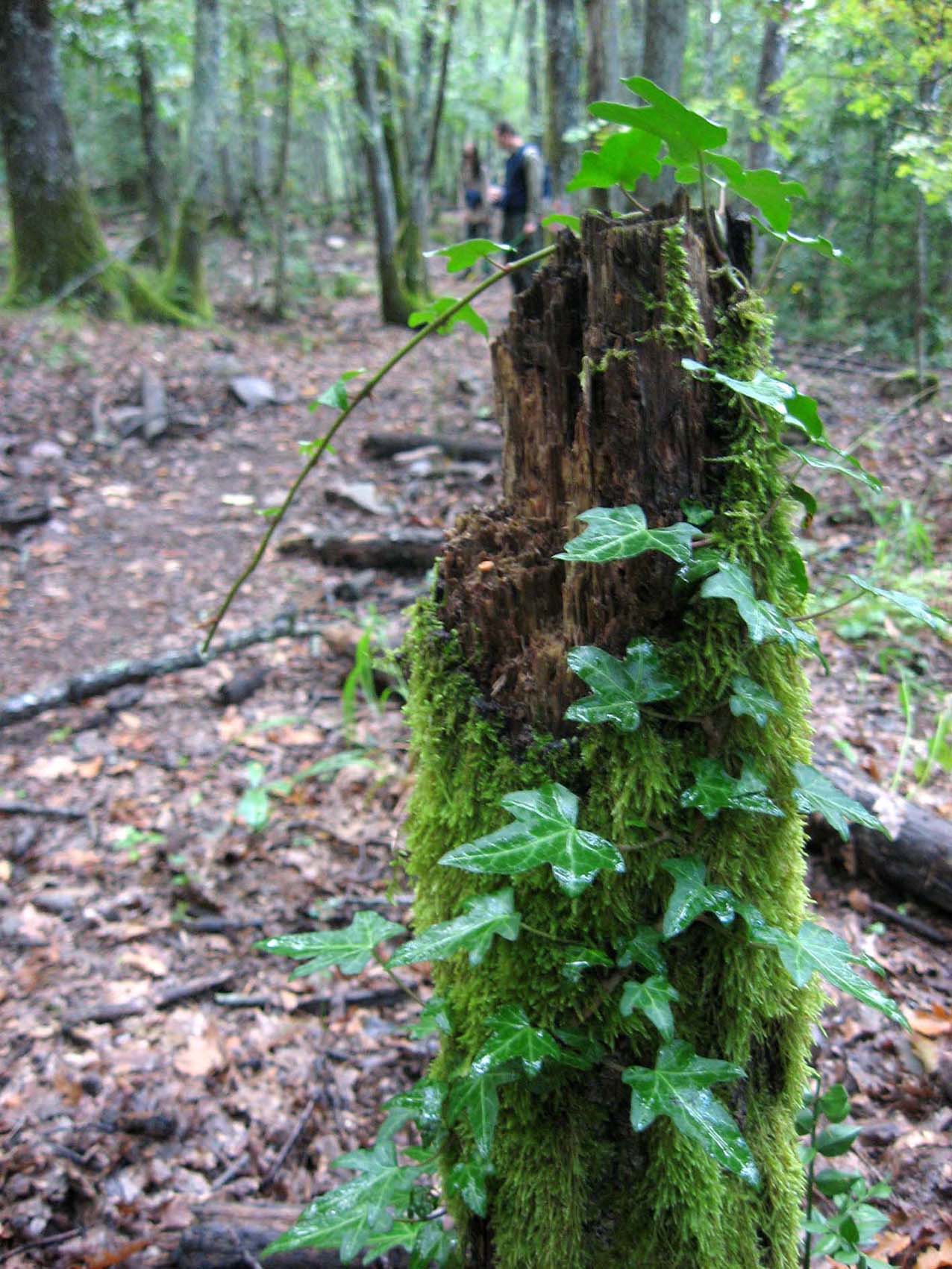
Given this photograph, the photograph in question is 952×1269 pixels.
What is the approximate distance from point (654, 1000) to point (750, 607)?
62 cm

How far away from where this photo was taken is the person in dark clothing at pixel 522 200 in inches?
324

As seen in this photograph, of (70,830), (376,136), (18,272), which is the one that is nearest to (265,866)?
(70,830)

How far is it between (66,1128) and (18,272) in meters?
9.39

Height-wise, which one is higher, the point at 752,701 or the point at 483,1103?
the point at 752,701

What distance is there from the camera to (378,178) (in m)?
10.9

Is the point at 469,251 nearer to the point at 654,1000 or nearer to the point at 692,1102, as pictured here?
the point at 654,1000

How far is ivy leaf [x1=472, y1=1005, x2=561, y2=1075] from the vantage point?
1.23 metres

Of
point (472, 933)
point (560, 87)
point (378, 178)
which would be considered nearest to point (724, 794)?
point (472, 933)

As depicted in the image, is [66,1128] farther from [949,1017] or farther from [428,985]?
[949,1017]

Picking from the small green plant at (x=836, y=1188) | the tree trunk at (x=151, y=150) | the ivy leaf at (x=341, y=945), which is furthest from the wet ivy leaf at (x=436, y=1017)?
the tree trunk at (x=151, y=150)

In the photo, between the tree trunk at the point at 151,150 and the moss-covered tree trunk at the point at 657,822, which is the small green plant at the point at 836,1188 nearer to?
the moss-covered tree trunk at the point at 657,822

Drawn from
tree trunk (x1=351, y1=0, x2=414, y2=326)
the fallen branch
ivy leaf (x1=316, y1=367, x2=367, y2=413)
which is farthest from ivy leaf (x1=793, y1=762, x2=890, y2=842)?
tree trunk (x1=351, y1=0, x2=414, y2=326)

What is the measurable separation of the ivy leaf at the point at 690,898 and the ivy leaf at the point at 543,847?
0.11 meters

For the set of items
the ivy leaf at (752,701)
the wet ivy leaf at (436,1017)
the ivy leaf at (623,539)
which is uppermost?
the ivy leaf at (623,539)
